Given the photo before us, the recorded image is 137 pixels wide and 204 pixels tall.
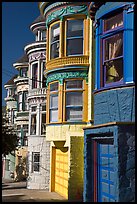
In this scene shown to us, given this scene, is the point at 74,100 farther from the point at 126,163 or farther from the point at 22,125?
the point at 22,125

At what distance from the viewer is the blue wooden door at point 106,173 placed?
9.73 m

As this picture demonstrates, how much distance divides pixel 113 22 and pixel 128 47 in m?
1.10

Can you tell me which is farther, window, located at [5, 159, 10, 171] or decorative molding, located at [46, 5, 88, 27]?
window, located at [5, 159, 10, 171]

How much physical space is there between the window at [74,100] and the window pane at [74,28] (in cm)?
214

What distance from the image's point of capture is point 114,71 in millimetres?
10320

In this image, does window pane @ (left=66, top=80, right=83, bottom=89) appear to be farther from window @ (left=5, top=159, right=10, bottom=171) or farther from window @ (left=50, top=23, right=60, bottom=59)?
window @ (left=5, top=159, right=10, bottom=171)

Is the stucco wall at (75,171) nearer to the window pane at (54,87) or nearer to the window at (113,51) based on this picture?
the window pane at (54,87)

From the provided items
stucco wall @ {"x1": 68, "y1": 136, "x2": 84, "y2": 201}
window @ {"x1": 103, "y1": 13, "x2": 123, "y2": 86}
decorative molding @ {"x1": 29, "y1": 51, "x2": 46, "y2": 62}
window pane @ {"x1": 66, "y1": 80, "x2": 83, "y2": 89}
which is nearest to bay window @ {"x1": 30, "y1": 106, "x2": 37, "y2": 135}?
decorative molding @ {"x1": 29, "y1": 51, "x2": 46, "y2": 62}

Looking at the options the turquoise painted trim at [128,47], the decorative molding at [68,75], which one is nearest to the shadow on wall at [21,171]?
the decorative molding at [68,75]

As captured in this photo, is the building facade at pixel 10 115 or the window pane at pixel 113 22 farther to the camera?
the building facade at pixel 10 115

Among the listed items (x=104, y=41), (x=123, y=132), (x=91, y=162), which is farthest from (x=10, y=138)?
(x=123, y=132)

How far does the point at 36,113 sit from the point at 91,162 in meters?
15.9

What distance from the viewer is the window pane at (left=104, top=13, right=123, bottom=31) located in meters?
9.96

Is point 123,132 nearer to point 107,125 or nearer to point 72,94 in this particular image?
point 107,125
